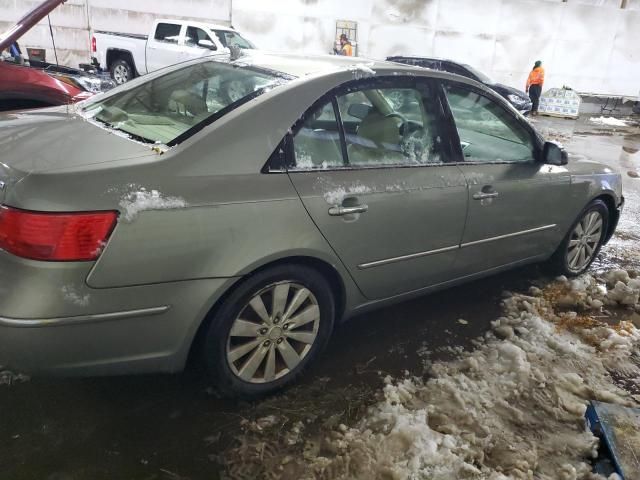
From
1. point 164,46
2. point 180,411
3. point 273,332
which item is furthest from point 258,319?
point 164,46

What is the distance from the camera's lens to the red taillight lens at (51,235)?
5.77 ft

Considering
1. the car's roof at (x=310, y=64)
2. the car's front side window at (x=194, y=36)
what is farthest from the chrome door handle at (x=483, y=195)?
the car's front side window at (x=194, y=36)

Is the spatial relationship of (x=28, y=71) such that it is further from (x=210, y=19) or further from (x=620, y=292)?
(x=210, y=19)

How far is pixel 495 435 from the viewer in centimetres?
236

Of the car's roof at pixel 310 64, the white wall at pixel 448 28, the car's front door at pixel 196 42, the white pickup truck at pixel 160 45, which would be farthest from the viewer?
the white wall at pixel 448 28

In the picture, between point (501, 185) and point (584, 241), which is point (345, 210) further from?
point (584, 241)

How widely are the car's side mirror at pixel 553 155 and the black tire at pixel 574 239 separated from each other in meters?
0.64

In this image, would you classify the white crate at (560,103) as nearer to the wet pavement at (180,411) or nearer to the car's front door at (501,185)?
the car's front door at (501,185)

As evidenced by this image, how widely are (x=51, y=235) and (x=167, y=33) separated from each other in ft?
39.3

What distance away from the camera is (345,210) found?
2389 mm

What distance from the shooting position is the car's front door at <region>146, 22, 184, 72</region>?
12.1m

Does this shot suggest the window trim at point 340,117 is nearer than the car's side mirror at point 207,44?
Yes

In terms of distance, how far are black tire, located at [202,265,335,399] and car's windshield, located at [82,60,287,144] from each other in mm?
720

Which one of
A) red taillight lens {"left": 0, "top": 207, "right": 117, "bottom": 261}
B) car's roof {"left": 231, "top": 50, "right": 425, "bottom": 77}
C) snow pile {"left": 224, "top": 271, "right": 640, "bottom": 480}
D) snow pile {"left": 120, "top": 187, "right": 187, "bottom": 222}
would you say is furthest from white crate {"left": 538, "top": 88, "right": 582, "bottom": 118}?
red taillight lens {"left": 0, "top": 207, "right": 117, "bottom": 261}
